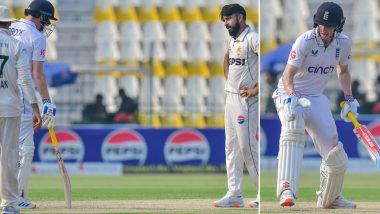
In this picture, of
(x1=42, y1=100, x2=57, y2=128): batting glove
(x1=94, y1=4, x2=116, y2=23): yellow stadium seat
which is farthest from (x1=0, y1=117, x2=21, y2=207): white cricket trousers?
(x1=94, y1=4, x2=116, y2=23): yellow stadium seat

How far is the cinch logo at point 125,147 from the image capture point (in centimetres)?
2406

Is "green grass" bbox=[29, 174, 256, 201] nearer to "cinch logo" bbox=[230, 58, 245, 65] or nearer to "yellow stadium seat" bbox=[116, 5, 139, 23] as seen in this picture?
"cinch logo" bbox=[230, 58, 245, 65]

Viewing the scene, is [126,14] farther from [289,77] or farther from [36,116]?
[36,116]

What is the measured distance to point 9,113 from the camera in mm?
10195

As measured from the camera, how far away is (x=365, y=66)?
32.4 meters

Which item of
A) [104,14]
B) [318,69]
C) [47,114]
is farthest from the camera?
[104,14]

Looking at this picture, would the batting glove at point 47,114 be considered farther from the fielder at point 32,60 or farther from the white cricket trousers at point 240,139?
the white cricket trousers at point 240,139

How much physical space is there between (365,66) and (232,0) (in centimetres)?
438

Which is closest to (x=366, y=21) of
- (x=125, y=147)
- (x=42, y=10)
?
(x=125, y=147)

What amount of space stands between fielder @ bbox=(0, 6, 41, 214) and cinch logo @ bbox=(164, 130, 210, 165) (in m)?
13.9

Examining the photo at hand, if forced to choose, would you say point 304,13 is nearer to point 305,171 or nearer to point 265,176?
point 305,171

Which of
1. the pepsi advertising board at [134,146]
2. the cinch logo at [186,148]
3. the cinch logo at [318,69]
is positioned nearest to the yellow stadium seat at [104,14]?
the pepsi advertising board at [134,146]

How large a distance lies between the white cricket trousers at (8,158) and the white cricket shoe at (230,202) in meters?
2.57

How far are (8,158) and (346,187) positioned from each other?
8.52m
